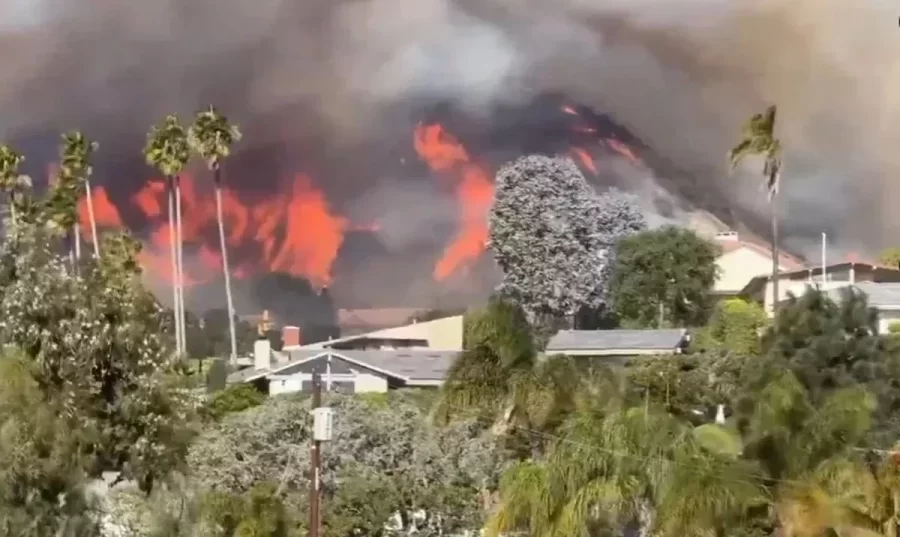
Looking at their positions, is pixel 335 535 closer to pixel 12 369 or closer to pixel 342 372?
pixel 12 369

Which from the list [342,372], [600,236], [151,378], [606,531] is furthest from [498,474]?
[600,236]

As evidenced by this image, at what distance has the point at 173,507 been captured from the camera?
13.2 metres

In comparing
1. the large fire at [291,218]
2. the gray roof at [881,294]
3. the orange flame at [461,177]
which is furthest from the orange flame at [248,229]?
the gray roof at [881,294]

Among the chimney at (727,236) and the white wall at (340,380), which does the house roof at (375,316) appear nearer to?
the chimney at (727,236)

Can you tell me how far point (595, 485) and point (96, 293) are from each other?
576cm

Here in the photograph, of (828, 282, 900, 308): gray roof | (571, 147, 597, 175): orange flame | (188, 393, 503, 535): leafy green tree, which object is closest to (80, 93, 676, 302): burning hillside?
(571, 147, 597, 175): orange flame

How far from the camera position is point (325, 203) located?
45.3 meters

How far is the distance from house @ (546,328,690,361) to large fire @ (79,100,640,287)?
395 inches

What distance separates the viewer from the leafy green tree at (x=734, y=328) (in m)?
31.0

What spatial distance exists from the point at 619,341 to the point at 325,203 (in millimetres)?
16090

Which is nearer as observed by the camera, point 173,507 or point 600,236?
point 173,507

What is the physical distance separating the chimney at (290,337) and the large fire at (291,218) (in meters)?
2.83

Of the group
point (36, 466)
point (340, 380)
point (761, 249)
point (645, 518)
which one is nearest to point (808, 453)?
point (645, 518)

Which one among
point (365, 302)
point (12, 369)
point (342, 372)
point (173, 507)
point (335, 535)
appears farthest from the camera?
point (365, 302)
